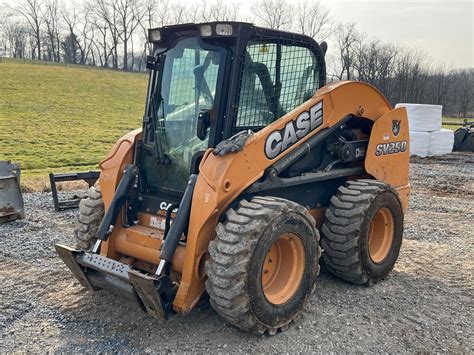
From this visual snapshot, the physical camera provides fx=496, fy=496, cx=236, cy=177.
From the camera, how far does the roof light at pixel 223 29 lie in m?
4.03

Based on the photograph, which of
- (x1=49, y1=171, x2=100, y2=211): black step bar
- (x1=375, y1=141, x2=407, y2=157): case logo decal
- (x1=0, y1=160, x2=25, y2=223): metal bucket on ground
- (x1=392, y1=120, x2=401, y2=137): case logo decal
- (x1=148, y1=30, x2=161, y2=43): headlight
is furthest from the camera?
(x1=49, y1=171, x2=100, y2=211): black step bar

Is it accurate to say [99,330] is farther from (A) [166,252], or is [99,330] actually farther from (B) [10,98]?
(B) [10,98]

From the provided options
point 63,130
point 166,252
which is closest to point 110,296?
point 166,252

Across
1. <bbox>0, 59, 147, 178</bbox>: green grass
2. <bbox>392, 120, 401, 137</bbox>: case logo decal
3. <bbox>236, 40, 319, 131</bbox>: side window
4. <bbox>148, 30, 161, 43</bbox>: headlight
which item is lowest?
<bbox>0, 59, 147, 178</bbox>: green grass

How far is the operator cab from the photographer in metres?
4.19

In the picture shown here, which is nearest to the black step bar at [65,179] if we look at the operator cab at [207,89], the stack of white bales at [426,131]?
the operator cab at [207,89]

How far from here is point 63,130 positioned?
2434 cm

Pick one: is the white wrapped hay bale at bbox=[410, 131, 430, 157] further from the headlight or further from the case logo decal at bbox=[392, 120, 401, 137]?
the headlight

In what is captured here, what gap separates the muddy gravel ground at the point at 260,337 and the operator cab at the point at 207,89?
1.11m

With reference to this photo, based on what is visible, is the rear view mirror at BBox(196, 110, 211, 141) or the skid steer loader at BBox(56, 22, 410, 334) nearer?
the skid steer loader at BBox(56, 22, 410, 334)

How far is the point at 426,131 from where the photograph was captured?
16500mm

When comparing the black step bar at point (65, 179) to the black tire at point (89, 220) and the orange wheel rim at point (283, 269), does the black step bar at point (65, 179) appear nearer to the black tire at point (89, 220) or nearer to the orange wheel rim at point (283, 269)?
the black tire at point (89, 220)

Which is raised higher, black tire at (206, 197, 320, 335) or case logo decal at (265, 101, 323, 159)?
case logo decal at (265, 101, 323, 159)

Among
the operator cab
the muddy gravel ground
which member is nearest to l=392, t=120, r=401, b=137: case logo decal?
the operator cab
